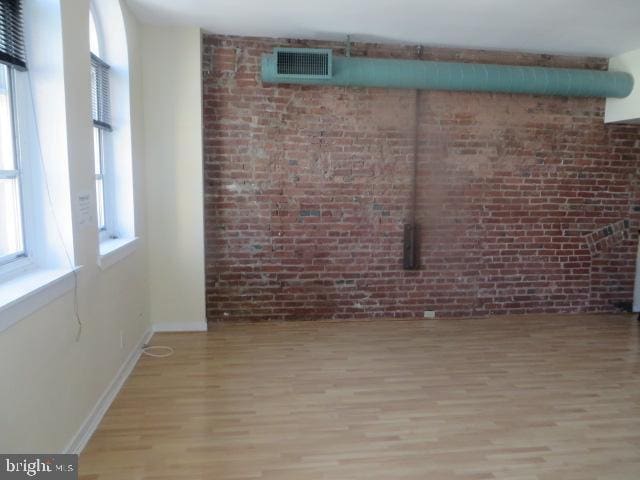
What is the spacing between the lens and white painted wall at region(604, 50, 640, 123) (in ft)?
13.6

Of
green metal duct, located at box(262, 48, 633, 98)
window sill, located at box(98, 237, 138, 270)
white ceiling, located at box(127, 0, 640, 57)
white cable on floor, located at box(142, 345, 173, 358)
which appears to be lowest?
white cable on floor, located at box(142, 345, 173, 358)

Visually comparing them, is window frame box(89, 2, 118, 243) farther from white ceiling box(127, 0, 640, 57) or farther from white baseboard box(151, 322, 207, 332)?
A: white baseboard box(151, 322, 207, 332)

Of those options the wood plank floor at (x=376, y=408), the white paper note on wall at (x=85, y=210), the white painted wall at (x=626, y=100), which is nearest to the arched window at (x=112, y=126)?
the white paper note on wall at (x=85, y=210)

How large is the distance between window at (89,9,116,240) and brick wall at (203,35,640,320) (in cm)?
96

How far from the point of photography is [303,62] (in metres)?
3.76

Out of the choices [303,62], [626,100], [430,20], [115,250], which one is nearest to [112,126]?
[115,250]

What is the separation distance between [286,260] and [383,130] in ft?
5.32

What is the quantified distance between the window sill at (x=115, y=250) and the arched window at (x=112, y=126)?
0.01 meters

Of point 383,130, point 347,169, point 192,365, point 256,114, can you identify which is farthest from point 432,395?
point 256,114

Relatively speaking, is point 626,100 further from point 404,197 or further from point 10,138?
point 10,138

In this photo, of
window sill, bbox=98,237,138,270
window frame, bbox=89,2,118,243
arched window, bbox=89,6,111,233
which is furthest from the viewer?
window frame, bbox=89,2,118,243

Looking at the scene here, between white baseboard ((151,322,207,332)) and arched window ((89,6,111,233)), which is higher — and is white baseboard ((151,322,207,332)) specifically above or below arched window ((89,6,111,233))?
below

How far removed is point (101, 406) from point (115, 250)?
99 cm

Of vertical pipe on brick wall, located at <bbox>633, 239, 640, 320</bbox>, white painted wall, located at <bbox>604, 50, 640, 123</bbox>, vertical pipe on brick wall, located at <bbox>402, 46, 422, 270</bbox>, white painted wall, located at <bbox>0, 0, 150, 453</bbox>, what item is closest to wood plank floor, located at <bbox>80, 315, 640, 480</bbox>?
white painted wall, located at <bbox>0, 0, 150, 453</bbox>
